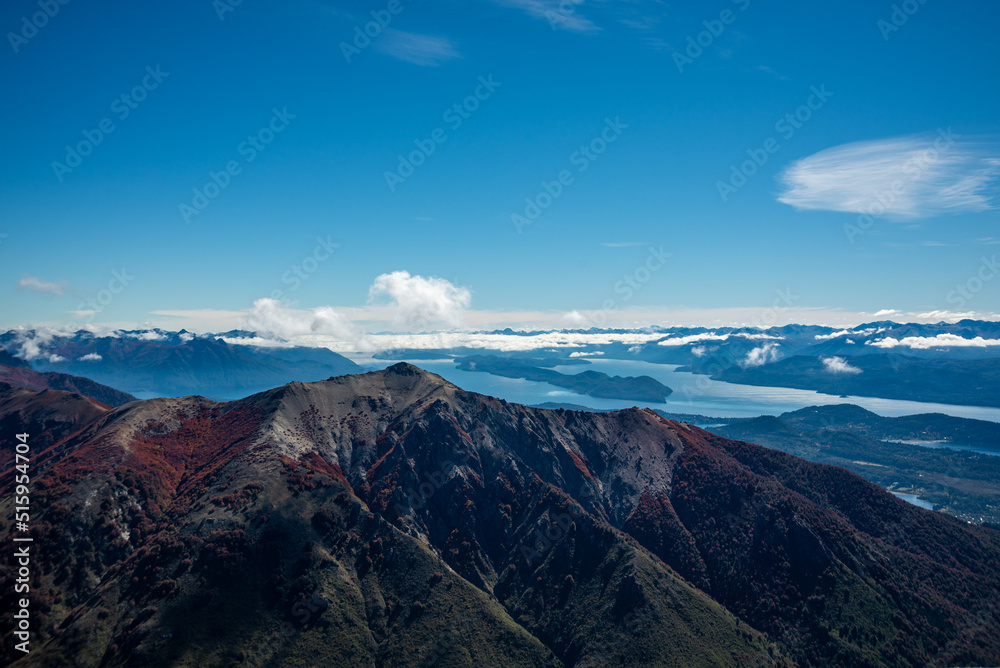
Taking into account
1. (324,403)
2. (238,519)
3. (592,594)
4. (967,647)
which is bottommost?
(967,647)

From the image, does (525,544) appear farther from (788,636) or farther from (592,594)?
(788,636)

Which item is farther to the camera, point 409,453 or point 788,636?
point 409,453

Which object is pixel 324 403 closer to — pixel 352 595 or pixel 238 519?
pixel 238 519

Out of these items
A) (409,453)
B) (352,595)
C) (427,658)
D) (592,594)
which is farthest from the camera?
(409,453)

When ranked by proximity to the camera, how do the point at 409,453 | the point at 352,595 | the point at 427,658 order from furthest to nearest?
the point at 409,453 < the point at 352,595 < the point at 427,658

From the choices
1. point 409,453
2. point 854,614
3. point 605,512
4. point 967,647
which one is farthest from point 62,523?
point 967,647

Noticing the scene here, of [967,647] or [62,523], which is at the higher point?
[62,523]

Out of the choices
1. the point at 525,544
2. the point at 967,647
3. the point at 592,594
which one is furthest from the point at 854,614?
the point at 525,544
